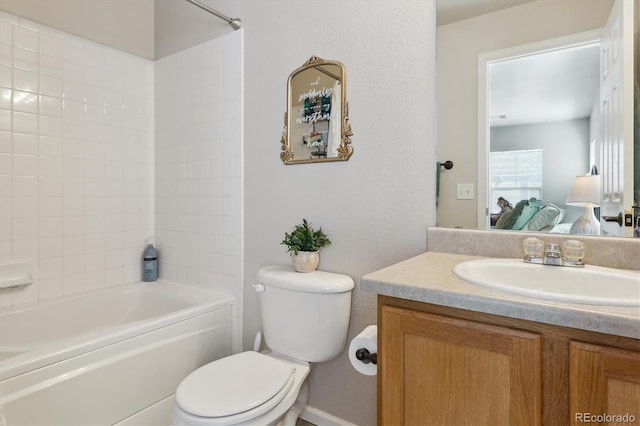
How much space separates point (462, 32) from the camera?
1.32 metres

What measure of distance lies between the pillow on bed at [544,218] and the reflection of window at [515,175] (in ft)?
0.15

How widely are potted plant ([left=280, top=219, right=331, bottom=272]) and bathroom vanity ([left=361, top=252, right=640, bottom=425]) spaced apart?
2.16ft

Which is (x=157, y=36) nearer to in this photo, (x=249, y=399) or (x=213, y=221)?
(x=213, y=221)

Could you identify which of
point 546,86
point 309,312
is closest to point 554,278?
point 546,86

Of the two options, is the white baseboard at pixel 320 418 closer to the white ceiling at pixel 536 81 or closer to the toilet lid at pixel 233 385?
the toilet lid at pixel 233 385

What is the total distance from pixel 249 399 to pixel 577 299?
3.34 feet

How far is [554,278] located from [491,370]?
0.43 meters

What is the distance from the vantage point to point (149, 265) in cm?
227

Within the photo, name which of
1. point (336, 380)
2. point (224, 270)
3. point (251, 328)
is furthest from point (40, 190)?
point (336, 380)

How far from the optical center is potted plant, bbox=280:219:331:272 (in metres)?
1.55

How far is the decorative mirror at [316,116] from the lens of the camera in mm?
1568

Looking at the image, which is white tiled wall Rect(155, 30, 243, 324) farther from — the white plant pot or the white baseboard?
the white baseboard

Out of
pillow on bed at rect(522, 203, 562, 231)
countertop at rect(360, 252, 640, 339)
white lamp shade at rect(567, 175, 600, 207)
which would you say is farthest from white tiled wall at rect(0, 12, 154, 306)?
white lamp shade at rect(567, 175, 600, 207)

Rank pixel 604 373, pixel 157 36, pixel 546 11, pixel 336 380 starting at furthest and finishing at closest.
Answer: pixel 157 36, pixel 336 380, pixel 546 11, pixel 604 373
